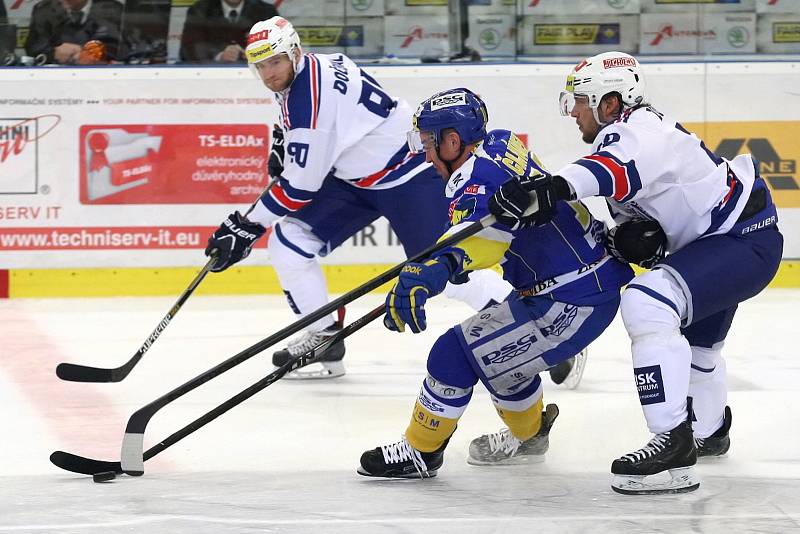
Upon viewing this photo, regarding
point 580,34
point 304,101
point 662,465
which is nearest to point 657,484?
point 662,465

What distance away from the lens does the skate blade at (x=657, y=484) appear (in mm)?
3004

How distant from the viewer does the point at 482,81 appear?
6.36 metres

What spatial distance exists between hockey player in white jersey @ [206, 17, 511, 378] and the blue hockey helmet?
4.06 feet

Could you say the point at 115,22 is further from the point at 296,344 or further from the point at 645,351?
the point at 645,351

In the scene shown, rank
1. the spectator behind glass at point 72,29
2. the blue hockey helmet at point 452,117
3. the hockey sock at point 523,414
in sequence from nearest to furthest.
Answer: the blue hockey helmet at point 452,117 → the hockey sock at point 523,414 → the spectator behind glass at point 72,29

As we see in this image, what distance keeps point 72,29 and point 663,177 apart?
13.4 ft

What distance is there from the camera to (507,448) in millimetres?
3375

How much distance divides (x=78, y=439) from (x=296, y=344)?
3.83 feet

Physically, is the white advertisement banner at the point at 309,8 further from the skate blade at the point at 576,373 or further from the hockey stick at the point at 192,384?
the hockey stick at the point at 192,384

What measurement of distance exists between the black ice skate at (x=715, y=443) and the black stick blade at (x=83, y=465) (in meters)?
1.45

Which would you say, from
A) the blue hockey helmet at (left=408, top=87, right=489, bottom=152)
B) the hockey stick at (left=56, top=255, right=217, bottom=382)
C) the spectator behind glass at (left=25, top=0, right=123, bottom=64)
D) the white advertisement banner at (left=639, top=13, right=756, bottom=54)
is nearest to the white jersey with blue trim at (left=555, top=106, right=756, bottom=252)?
the blue hockey helmet at (left=408, top=87, right=489, bottom=152)

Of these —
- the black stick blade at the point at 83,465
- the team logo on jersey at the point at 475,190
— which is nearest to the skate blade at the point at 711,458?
the team logo on jersey at the point at 475,190

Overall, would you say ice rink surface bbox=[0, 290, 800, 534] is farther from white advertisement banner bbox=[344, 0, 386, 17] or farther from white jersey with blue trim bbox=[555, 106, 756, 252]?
A: white advertisement banner bbox=[344, 0, 386, 17]

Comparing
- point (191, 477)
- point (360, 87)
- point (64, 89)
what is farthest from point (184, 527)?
point (64, 89)
